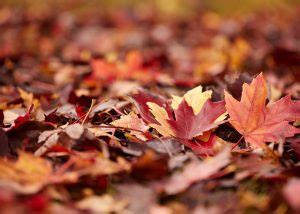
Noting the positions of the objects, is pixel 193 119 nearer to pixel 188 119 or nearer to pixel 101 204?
pixel 188 119

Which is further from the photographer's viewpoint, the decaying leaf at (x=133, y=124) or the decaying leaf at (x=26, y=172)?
the decaying leaf at (x=133, y=124)

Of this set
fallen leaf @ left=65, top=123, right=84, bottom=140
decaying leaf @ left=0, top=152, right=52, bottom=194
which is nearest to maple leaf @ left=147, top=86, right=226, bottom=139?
fallen leaf @ left=65, top=123, right=84, bottom=140

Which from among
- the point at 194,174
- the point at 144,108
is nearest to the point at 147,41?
the point at 144,108

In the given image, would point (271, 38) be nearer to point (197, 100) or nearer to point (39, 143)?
point (197, 100)

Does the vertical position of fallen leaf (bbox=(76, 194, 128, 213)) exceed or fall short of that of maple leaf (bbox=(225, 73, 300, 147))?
it falls short

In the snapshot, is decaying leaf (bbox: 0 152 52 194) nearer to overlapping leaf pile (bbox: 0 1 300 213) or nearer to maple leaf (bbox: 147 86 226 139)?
overlapping leaf pile (bbox: 0 1 300 213)

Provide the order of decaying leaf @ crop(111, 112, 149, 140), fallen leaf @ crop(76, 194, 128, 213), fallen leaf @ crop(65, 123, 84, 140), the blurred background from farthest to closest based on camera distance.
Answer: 1. the blurred background
2. decaying leaf @ crop(111, 112, 149, 140)
3. fallen leaf @ crop(65, 123, 84, 140)
4. fallen leaf @ crop(76, 194, 128, 213)

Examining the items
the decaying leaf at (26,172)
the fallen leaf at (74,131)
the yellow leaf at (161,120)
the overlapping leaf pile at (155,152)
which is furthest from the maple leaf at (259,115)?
the decaying leaf at (26,172)

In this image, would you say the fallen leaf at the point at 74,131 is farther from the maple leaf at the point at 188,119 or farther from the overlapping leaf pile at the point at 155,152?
the maple leaf at the point at 188,119
